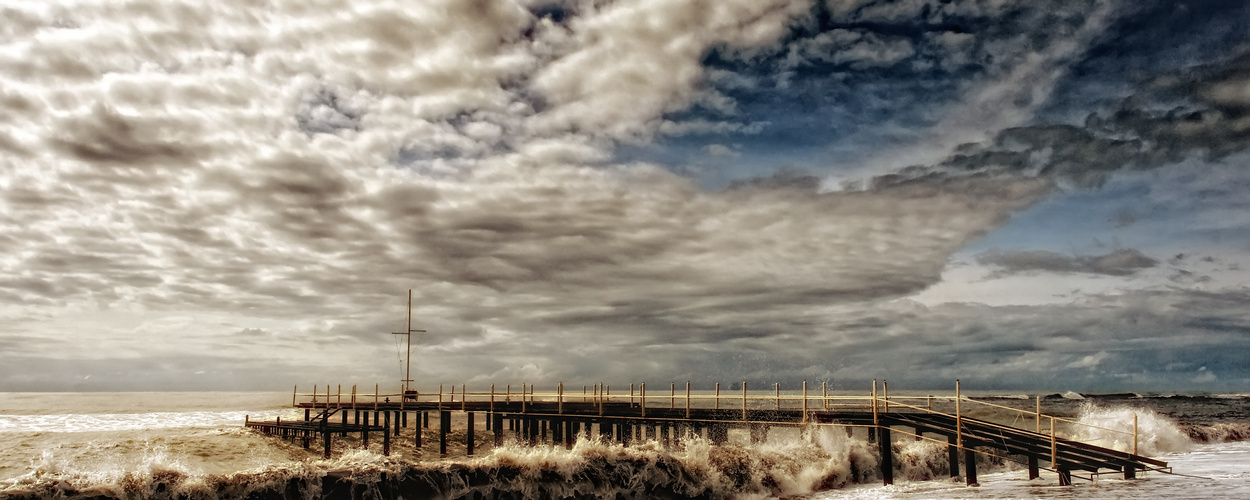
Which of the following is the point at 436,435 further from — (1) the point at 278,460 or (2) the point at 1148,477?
(2) the point at 1148,477

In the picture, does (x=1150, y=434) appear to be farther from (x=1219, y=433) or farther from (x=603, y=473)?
(x=603, y=473)

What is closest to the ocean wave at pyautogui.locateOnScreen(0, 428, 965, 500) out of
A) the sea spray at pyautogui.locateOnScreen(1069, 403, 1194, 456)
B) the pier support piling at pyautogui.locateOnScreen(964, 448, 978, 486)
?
the pier support piling at pyautogui.locateOnScreen(964, 448, 978, 486)

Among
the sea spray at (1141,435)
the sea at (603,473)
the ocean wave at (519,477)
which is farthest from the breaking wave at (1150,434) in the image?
the ocean wave at (519,477)

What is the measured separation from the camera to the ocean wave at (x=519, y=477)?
17859mm

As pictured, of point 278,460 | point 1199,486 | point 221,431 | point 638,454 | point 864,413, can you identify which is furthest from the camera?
point 221,431

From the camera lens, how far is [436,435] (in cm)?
4400

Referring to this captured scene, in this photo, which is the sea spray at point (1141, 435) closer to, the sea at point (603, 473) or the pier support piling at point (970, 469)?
the sea at point (603, 473)

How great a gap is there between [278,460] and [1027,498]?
3001 cm

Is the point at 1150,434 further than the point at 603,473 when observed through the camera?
Yes

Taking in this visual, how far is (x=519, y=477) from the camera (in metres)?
21.0

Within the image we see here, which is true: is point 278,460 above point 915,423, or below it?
below

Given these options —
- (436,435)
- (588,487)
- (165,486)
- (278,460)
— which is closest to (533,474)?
(588,487)

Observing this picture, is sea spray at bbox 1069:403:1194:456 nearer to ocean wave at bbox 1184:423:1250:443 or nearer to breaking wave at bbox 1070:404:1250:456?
breaking wave at bbox 1070:404:1250:456

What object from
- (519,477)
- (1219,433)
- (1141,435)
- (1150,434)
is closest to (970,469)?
(519,477)
